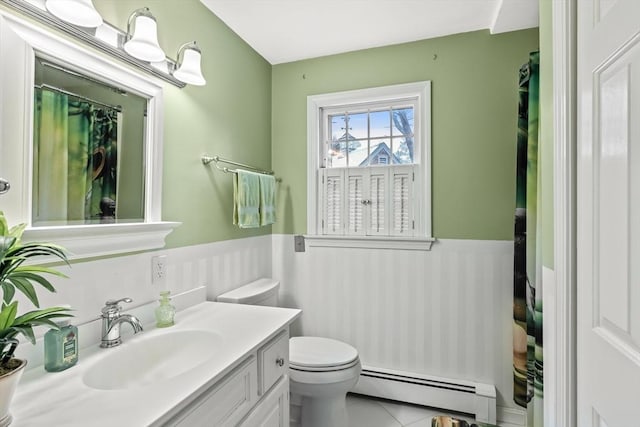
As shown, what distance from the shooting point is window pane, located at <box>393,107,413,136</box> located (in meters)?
2.29

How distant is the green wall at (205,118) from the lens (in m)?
1.54

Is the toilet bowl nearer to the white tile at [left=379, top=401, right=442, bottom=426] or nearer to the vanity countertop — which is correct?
the white tile at [left=379, top=401, right=442, bottom=426]

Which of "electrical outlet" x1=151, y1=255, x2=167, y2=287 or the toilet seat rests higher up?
"electrical outlet" x1=151, y1=255, x2=167, y2=287

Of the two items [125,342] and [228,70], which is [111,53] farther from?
[125,342]

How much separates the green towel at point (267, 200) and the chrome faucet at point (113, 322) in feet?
3.31

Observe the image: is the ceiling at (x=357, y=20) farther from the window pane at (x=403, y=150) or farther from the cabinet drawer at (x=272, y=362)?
the cabinet drawer at (x=272, y=362)

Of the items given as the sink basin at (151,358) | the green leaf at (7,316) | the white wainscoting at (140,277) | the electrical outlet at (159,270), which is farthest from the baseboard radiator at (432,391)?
the green leaf at (7,316)

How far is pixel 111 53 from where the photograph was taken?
4.05 feet

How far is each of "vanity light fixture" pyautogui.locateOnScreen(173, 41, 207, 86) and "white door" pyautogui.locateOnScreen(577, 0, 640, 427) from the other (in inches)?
56.0

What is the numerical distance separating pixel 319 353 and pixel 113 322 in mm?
1083

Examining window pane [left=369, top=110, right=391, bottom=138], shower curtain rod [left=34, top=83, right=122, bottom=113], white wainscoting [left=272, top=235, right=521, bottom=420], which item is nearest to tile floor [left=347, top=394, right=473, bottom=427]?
white wainscoting [left=272, top=235, right=521, bottom=420]

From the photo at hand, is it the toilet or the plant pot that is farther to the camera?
the toilet

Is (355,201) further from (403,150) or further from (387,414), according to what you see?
(387,414)

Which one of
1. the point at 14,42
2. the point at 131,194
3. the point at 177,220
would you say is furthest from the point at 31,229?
the point at 177,220
